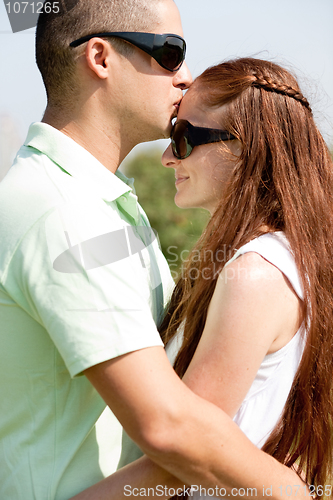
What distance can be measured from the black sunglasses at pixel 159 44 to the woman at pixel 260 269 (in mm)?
172

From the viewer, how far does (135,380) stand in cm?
134

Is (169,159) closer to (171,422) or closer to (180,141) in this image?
(180,141)

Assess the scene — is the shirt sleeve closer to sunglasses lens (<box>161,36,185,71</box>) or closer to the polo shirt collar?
the polo shirt collar

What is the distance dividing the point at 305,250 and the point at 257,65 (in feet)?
3.44

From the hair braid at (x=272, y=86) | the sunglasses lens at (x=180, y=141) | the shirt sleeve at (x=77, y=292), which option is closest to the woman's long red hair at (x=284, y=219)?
the hair braid at (x=272, y=86)

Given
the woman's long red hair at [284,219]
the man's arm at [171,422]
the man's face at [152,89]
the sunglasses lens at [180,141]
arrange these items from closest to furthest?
the man's arm at [171,422], the woman's long red hair at [284,219], the man's face at [152,89], the sunglasses lens at [180,141]

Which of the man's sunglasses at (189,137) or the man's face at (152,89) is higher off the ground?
the man's face at (152,89)

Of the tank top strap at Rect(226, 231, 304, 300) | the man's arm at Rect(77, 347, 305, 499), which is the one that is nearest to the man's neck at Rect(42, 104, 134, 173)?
the tank top strap at Rect(226, 231, 304, 300)

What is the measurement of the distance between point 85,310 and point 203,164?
1292 mm

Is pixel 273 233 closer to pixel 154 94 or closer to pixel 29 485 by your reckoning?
pixel 154 94

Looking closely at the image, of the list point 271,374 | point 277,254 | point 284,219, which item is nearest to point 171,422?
point 271,374

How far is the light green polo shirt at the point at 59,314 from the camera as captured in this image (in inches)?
55.3

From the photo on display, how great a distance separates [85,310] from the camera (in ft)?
4.56

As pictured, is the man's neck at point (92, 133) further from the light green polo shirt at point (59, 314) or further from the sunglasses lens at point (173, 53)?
the sunglasses lens at point (173, 53)
